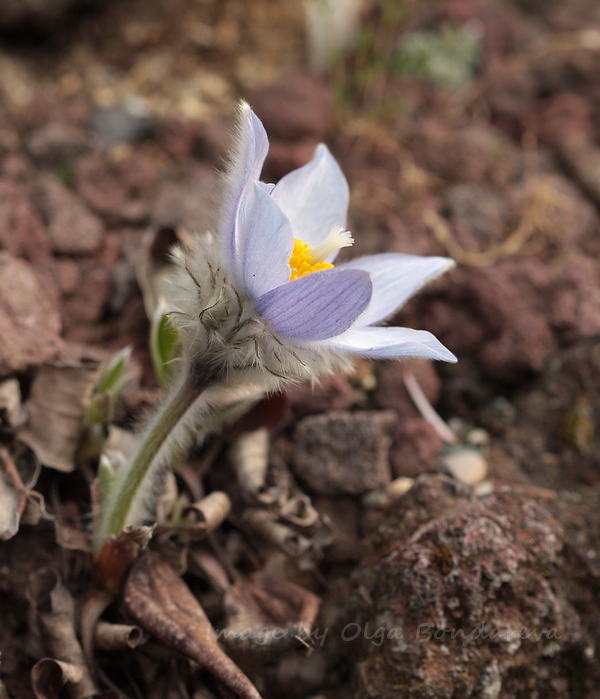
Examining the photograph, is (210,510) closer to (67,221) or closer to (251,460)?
(251,460)

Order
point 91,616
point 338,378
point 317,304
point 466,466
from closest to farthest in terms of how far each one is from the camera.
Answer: point 317,304, point 91,616, point 466,466, point 338,378

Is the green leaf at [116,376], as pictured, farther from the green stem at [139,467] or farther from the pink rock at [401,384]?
the pink rock at [401,384]

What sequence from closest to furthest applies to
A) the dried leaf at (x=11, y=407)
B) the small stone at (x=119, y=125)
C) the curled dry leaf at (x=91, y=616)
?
the curled dry leaf at (x=91, y=616)
the dried leaf at (x=11, y=407)
the small stone at (x=119, y=125)

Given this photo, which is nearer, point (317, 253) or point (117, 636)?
point (317, 253)

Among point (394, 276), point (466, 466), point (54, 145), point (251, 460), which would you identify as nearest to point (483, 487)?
point (466, 466)

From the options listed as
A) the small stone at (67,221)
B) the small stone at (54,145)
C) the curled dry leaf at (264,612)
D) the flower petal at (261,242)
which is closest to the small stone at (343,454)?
the curled dry leaf at (264,612)

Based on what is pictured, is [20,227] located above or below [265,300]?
below

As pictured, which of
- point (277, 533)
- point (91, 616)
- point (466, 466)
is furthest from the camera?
point (466, 466)
